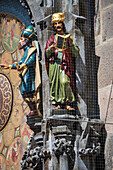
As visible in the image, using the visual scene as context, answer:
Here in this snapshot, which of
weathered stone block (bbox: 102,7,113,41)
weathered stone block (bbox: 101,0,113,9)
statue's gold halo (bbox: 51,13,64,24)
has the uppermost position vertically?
weathered stone block (bbox: 101,0,113,9)

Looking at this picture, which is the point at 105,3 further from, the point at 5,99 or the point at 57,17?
the point at 5,99

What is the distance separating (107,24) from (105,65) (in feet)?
2.22

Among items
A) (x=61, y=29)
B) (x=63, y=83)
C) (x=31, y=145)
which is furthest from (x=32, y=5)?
(x=31, y=145)

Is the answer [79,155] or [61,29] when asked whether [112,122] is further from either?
[61,29]

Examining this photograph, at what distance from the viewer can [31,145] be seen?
10062 mm

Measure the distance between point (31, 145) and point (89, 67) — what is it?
1.55 metres

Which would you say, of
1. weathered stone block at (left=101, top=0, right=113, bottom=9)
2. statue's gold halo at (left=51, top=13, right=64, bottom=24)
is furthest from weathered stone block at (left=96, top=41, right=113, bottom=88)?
statue's gold halo at (left=51, top=13, right=64, bottom=24)

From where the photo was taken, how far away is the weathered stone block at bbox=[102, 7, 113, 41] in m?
10.2

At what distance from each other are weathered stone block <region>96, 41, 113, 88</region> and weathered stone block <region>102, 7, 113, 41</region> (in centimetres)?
13

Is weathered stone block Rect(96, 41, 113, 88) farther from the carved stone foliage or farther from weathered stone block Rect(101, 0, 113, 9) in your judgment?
the carved stone foliage

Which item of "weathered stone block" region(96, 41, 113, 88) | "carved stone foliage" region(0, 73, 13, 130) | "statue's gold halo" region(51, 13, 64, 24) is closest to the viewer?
"statue's gold halo" region(51, 13, 64, 24)


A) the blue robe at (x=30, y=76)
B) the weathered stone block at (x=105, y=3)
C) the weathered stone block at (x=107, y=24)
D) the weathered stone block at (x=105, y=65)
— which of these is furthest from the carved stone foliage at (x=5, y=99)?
the weathered stone block at (x=105, y=3)

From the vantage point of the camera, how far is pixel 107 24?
1027 cm

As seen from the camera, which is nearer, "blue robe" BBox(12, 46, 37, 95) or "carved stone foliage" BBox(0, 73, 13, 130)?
"blue robe" BBox(12, 46, 37, 95)
